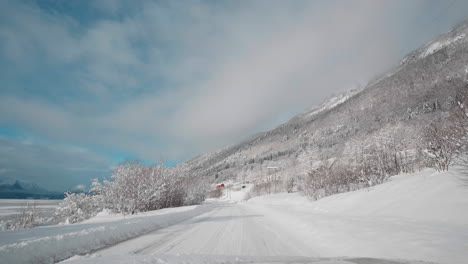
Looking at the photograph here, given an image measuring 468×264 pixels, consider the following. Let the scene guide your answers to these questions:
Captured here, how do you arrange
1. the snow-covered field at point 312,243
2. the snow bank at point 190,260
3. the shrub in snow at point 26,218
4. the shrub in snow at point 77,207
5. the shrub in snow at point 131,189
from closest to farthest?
the snow bank at point 190,260, the snow-covered field at point 312,243, the shrub in snow at point 26,218, the shrub in snow at point 131,189, the shrub in snow at point 77,207

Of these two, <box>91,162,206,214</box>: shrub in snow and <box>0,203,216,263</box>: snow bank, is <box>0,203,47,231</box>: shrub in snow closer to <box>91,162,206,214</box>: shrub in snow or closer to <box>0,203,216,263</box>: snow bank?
<box>91,162,206,214</box>: shrub in snow

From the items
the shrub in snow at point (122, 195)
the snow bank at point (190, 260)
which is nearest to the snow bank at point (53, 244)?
the snow bank at point (190, 260)

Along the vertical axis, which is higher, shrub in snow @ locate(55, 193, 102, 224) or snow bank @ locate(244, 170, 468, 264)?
snow bank @ locate(244, 170, 468, 264)

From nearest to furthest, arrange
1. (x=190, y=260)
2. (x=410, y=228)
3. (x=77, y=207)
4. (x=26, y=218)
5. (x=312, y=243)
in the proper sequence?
(x=190, y=260) → (x=410, y=228) → (x=312, y=243) → (x=26, y=218) → (x=77, y=207)

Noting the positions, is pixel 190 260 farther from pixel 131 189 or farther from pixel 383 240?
pixel 131 189

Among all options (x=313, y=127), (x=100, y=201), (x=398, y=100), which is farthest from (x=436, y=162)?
(x=313, y=127)

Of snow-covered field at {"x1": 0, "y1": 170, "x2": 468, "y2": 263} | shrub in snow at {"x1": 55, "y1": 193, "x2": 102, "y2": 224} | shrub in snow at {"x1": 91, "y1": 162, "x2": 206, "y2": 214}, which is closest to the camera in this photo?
snow-covered field at {"x1": 0, "y1": 170, "x2": 468, "y2": 263}

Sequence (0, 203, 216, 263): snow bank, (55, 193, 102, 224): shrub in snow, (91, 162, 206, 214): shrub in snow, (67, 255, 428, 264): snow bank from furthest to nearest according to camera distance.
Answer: (55, 193, 102, 224): shrub in snow → (91, 162, 206, 214): shrub in snow → (0, 203, 216, 263): snow bank → (67, 255, 428, 264): snow bank

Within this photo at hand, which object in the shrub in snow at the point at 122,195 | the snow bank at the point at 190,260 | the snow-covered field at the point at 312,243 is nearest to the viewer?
the snow bank at the point at 190,260

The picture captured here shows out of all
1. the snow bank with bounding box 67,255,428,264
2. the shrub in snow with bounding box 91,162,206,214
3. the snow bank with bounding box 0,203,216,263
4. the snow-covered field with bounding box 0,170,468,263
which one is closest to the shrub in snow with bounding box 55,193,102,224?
the shrub in snow with bounding box 91,162,206,214

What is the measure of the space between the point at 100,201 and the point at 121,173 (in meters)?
4.15

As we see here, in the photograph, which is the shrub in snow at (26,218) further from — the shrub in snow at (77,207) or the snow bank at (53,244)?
the snow bank at (53,244)

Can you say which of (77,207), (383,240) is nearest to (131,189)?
(77,207)

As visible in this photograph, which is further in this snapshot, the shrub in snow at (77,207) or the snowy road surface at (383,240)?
the shrub in snow at (77,207)
